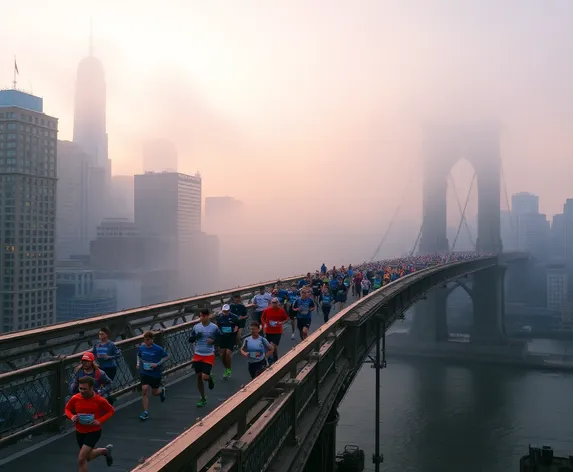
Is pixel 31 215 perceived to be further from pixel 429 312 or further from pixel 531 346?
pixel 531 346

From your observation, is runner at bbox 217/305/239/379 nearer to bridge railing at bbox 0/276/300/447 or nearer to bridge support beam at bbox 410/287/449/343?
bridge railing at bbox 0/276/300/447

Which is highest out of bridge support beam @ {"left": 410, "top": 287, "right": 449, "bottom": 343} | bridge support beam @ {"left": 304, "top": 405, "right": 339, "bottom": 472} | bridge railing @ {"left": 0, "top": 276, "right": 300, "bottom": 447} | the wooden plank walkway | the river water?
bridge railing @ {"left": 0, "top": 276, "right": 300, "bottom": 447}

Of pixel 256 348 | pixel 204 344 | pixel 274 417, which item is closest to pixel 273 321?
pixel 256 348

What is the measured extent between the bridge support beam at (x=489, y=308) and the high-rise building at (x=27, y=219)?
213ft

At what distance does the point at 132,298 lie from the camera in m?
148

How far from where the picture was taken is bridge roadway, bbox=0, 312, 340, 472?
256 inches

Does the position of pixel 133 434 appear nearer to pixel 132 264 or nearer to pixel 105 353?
pixel 105 353

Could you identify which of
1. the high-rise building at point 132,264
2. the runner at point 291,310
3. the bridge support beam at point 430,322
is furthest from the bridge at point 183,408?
the high-rise building at point 132,264

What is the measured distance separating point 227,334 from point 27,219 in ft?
324

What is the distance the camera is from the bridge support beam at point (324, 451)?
31.7 feet

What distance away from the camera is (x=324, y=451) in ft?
32.3

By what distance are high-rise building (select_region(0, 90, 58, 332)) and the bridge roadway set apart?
92763 millimetres

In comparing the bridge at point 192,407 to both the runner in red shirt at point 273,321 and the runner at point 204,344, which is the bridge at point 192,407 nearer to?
the runner at point 204,344

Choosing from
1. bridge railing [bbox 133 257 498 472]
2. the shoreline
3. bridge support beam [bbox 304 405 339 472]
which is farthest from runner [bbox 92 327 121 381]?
the shoreline
